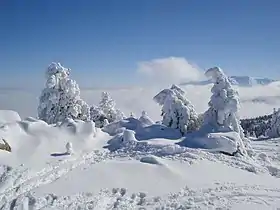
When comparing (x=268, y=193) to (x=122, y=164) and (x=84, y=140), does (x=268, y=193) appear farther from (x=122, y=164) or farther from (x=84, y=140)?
(x=84, y=140)

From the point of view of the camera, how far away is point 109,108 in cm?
5309

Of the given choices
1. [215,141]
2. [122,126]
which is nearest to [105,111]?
[122,126]

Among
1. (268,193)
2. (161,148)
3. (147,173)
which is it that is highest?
(161,148)

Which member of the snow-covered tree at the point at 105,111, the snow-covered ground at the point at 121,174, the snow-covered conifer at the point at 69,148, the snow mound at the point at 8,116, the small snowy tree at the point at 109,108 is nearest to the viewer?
the snow-covered ground at the point at 121,174

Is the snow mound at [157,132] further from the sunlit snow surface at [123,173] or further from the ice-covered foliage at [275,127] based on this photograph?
the ice-covered foliage at [275,127]

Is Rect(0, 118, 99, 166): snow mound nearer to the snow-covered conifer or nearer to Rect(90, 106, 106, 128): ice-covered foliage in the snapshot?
the snow-covered conifer

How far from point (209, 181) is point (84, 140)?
10931mm

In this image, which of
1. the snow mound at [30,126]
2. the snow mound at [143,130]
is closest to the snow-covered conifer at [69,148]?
the snow mound at [30,126]

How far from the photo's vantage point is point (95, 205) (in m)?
18.3

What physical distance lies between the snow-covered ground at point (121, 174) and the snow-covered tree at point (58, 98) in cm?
1244

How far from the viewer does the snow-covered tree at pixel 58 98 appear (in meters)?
41.8

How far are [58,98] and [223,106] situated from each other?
19.5 metres

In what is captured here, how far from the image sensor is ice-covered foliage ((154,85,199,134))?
110 ft

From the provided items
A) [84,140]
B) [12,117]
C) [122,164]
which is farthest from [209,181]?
[12,117]
